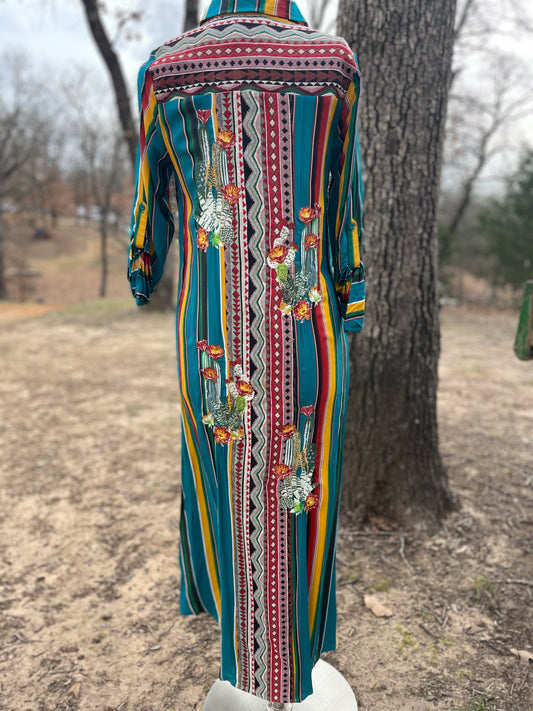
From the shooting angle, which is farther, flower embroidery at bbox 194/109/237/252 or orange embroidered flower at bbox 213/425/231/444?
orange embroidered flower at bbox 213/425/231/444

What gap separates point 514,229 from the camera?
Answer: 41.7 feet

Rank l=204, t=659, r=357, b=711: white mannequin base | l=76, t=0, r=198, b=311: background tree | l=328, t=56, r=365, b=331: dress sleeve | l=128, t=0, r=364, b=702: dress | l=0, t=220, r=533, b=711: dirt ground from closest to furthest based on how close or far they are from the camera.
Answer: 1. l=128, t=0, r=364, b=702: dress
2. l=328, t=56, r=365, b=331: dress sleeve
3. l=204, t=659, r=357, b=711: white mannequin base
4. l=0, t=220, r=533, b=711: dirt ground
5. l=76, t=0, r=198, b=311: background tree

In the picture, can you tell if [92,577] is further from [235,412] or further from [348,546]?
[235,412]

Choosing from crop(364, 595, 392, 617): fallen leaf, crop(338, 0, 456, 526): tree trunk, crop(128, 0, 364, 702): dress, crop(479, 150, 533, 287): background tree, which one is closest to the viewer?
crop(128, 0, 364, 702): dress

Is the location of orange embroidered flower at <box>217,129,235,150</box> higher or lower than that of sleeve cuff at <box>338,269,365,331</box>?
higher

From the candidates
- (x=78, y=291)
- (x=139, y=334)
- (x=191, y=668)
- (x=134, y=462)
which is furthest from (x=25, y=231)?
(x=191, y=668)

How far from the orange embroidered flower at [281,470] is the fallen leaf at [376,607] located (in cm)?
109

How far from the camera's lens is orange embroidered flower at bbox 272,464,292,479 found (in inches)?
55.1

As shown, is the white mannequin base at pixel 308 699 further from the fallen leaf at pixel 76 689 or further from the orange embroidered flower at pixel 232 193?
the orange embroidered flower at pixel 232 193

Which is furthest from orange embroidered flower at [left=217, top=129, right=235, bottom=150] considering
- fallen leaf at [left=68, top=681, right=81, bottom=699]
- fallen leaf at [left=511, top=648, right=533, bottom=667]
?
fallen leaf at [left=511, top=648, right=533, bottom=667]

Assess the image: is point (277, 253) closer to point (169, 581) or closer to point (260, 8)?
point (260, 8)

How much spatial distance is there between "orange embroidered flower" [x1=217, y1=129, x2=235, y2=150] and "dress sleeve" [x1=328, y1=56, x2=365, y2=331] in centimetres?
28

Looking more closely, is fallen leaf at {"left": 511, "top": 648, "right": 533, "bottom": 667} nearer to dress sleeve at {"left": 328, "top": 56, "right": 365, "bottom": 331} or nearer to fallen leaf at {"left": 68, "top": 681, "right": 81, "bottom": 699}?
dress sleeve at {"left": 328, "top": 56, "right": 365, "bottom": 331}

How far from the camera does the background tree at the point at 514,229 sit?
12.3 meters
